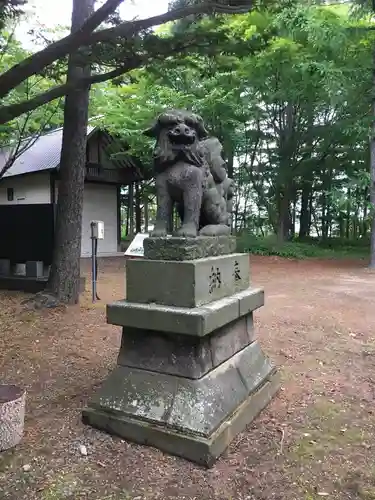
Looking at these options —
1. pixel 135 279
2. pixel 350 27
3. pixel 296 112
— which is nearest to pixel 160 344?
pixel 135 279

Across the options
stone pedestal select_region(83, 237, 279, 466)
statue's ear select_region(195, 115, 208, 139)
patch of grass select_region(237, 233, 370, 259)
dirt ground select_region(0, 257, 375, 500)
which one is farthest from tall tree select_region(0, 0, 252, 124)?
patch of grass select_region(237, 233, 370, 259)

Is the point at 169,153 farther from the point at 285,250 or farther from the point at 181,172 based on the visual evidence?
the point at 285,250

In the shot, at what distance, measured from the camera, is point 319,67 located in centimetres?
1050

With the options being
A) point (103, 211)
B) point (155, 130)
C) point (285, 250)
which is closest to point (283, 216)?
point (285, 250)

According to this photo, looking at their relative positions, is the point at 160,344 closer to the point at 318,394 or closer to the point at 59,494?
the point at 59,494

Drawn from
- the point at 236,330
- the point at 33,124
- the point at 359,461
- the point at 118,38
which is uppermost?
the point at 33,124

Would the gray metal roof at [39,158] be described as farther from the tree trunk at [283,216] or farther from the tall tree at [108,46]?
the tall tree at [108,46]

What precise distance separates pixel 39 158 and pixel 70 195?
31.1ft

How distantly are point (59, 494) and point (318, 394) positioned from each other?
2219 mm

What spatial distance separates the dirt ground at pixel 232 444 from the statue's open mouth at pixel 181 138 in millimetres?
2025

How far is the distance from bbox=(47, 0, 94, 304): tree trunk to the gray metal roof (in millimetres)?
7471

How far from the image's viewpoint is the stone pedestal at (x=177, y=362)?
2594 millimetres

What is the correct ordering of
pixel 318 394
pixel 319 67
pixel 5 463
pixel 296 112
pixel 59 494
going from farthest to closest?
pixel 296 112, pixel 319 67, pixel 318 394, pixel 5 463, pixel 59 494

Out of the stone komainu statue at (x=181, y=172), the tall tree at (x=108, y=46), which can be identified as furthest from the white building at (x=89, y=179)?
the stone komainu statue at (x=181, y=172)
